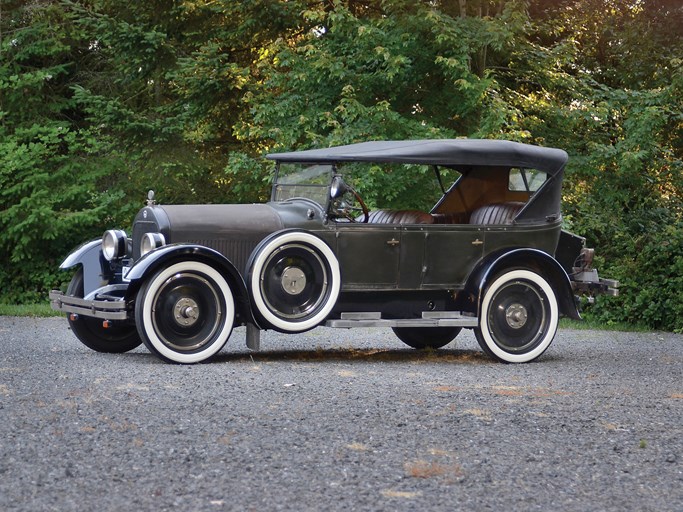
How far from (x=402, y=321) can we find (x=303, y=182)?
1.55m

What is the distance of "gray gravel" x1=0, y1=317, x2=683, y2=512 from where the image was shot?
4348 mm

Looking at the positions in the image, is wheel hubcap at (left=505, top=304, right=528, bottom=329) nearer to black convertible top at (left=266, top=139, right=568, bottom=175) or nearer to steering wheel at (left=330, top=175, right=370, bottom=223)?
black convertible top at (left=266, top=139, right=568, bottom=175)

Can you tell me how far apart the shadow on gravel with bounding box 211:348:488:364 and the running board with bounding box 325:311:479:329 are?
42 centimetres

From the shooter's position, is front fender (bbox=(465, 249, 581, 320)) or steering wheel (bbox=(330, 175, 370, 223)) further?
front fender (bbox=(465, 249, 581, 320))

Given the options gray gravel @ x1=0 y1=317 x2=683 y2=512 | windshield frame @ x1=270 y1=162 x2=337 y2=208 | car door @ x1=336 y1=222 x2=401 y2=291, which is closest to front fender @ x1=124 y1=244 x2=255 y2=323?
gray gravel @ x1=0 y1=317 x2=683 y2=512

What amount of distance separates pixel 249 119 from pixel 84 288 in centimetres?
914

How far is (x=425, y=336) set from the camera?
10.6 meters

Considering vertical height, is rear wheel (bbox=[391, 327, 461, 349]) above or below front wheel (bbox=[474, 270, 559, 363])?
below

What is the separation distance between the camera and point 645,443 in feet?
18.0

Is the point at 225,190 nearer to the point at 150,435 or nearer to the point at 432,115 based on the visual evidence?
Answer: the point at 432,115

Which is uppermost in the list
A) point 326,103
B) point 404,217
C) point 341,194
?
point 326,103

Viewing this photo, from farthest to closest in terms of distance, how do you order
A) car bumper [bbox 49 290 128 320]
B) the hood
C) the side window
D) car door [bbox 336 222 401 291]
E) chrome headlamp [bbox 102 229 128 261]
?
the side window, chrome headlamp [bbox 102 229 128 261], car door [bbox 336 222 401 291], the hood, car bumper [bbox 49 290 128 320]

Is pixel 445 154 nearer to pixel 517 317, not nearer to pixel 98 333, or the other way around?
pixel 517 317

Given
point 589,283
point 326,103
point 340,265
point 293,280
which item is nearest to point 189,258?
point 293,280
